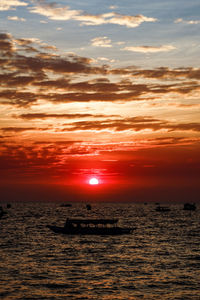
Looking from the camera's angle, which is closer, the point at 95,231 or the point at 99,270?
the point at 99,270

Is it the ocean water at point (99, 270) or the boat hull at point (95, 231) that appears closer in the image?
the ocean water at point (99, 270)

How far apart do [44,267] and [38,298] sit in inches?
512

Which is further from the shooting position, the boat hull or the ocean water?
the boat hull

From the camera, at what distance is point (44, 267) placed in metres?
45.2

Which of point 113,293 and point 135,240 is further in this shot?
point 135,240

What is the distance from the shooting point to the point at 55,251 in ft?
193

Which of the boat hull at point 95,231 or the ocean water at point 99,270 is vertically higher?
the boat hull at point 95,231

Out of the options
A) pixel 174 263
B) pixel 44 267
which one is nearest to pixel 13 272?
pixel 44 267

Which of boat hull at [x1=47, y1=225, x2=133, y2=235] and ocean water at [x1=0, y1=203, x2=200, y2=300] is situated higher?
boat hull at [x1=47, y1=225, x2=133, y2=235]

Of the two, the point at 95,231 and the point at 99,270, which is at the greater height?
the point at 95,231

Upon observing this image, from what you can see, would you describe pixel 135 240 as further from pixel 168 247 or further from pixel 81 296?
pixel 81 296

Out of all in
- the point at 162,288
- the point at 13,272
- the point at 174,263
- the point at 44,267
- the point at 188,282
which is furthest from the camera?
the point at 174,263

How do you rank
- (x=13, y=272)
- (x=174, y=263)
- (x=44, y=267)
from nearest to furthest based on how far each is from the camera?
(x=13, y=272)
(x=44, y=267)
(x=174, y=263)

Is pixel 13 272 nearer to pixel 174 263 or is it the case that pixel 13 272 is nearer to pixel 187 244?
pixel 174 263
